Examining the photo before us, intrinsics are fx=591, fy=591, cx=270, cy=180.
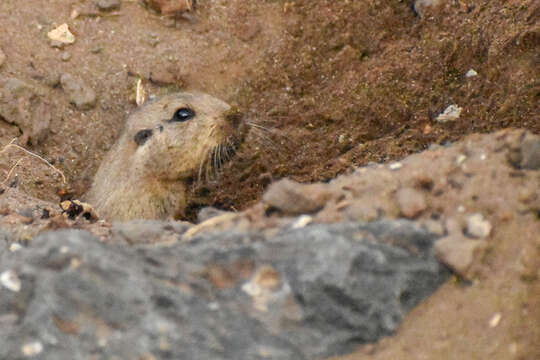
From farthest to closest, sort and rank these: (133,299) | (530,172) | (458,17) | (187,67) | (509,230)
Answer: (187,67)
(458,17)
(530,172)
(509,230)
(133,299)

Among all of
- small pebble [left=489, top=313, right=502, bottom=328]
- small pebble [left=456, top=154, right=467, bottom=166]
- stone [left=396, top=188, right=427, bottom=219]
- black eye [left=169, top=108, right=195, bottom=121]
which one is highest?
small pebble [left=456, top=154, right=467, bottom=166]

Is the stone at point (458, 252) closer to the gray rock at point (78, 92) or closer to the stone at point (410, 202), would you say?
the stone at point (410, 202)

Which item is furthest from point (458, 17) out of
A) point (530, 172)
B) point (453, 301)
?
point (453, 301)

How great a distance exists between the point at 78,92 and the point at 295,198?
12.5ft

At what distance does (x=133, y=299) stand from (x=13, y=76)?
410 centimetres

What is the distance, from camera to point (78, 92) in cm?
575

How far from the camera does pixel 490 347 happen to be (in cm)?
221

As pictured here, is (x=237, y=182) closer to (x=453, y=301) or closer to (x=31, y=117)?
(x=31, y=117)

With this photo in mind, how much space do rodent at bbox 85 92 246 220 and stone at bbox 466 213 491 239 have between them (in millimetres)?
2856

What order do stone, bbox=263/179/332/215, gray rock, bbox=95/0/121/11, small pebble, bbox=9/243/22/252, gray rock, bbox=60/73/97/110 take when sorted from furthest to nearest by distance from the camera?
gray rock, bbox=95/0/121/11 → gray rock, bbox=60/73/97/110 → small pebble, bbox=9/243/22/252 → stone, bbox=263/179/332/215

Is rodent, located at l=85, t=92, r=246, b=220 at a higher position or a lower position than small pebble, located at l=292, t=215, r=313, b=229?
lower

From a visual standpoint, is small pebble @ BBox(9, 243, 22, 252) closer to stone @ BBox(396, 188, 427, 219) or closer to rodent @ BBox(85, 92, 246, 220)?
rodent @ BBox(85, 92, 246, 220)

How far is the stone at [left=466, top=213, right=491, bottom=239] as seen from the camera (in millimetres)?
2342

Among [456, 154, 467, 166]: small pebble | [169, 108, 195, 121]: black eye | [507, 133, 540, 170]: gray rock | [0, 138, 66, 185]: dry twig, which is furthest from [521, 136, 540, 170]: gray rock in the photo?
[0, 138, 66, 185]: dry twig
